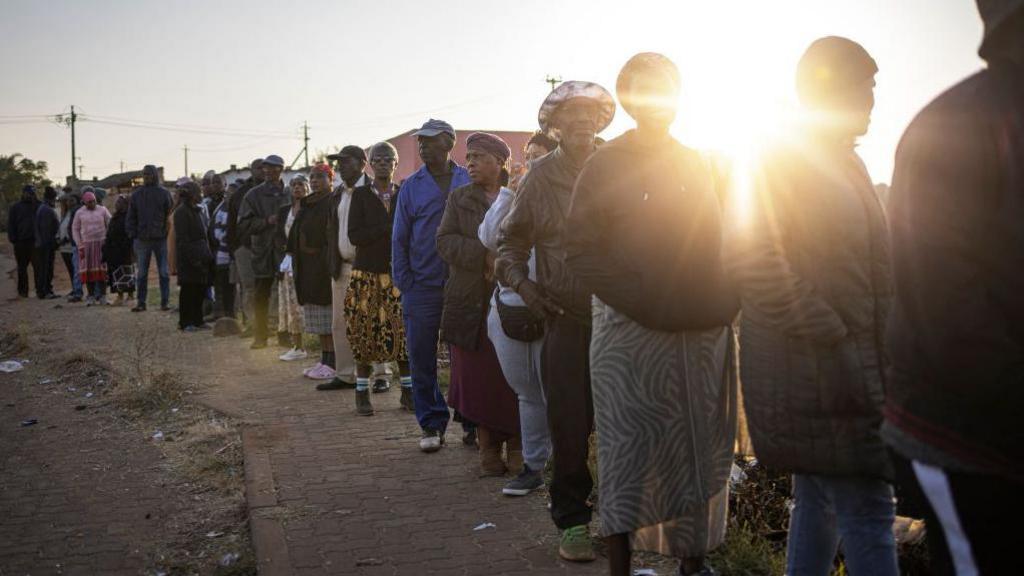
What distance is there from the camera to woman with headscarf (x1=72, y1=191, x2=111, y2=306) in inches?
757

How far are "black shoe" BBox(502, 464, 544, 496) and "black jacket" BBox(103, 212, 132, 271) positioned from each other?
49.1 ft

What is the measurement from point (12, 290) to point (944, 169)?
1040 inches

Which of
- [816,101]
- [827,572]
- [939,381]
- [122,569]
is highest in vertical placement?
[816,101]

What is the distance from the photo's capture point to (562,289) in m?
4.50

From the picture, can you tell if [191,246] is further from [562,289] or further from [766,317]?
[766,317]

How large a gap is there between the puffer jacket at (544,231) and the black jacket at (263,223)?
741cm

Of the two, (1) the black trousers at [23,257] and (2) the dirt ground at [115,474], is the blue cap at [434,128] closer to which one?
(2) the dirt ground at [115,474]

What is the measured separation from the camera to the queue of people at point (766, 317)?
199cm

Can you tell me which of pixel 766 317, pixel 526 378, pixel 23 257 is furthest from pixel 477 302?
pixel 23 257

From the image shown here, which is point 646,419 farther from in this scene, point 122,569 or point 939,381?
point 122,569

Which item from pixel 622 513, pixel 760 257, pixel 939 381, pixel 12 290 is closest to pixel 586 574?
pixel 622 513

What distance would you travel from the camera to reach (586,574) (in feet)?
14.9

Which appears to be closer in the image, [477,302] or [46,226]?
[477,302]

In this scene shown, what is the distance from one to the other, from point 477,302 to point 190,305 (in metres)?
9.94
